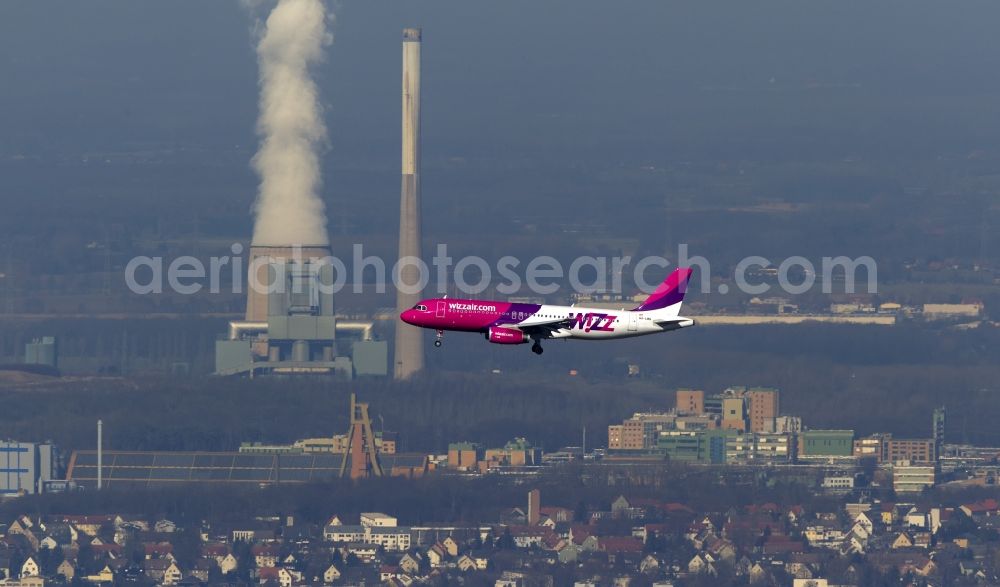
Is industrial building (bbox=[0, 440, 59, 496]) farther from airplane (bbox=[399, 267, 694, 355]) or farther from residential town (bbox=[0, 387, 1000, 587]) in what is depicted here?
airplane (bbox=[399, 267, 694, 355])

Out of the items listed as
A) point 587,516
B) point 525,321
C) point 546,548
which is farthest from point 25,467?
point 525,321

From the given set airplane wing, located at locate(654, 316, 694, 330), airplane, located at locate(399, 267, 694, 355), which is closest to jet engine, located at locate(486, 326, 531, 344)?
airplane, located at locate(399, 267, 694, 355)

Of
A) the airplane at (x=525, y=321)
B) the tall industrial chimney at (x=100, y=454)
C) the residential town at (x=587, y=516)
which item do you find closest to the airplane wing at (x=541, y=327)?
the airplane at (x=525, y=321)

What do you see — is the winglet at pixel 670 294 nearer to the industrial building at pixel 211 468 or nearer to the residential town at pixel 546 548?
the residential town at pixel 546 548

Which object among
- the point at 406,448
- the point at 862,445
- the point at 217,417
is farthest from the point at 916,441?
the point at 217,417

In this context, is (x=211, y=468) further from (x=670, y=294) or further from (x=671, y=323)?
(x=671, y=323)

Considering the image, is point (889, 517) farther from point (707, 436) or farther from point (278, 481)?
point (278, 481)
